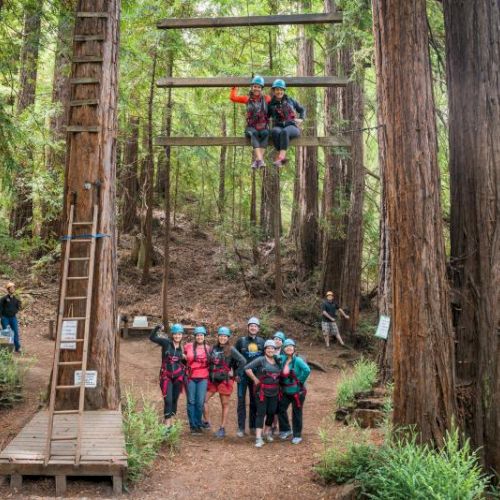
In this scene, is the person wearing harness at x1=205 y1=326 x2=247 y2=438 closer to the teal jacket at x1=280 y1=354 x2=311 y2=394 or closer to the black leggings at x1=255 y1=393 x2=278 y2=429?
the black leggings at x1=255 y1=393 x2=278 y2=429

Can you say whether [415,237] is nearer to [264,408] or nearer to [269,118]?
[264,408]

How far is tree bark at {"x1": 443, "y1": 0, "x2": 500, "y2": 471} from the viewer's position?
6652 millimetres

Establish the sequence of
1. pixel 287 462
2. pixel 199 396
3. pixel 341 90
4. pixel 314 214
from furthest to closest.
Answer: pixel 314 214 < pixel 341 90 < pixel 199 396 < pixel 287 462

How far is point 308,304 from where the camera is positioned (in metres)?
→ 18.3

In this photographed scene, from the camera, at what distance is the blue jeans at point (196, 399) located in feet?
27.5

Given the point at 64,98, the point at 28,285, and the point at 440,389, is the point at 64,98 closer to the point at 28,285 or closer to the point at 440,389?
the point at 28,285

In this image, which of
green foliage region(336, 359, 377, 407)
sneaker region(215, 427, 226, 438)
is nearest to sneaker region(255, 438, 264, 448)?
sneaker region(215, 427, 226, 438)

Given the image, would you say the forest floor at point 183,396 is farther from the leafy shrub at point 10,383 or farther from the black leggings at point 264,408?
the black leggings at point 264,408

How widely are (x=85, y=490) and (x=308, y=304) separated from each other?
1297 cm

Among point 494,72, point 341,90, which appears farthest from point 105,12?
point 341,90

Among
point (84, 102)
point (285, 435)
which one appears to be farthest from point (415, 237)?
point (84, 102)

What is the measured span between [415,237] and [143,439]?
434 centimetres

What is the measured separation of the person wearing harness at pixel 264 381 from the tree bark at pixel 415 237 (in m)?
2.22

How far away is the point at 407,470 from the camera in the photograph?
5375mm
